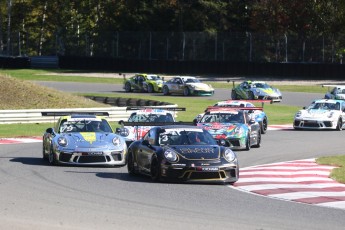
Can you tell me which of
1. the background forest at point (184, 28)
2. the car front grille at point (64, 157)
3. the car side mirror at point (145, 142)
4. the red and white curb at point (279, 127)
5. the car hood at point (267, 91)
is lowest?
the red and white curb at point (279, 127)

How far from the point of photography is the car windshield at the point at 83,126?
884 inches

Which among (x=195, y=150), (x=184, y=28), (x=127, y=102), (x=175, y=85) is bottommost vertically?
(x=127, y=102)

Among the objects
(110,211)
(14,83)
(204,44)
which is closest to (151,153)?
(110,211)

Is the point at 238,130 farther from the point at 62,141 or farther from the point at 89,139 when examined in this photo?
the point at 62,141

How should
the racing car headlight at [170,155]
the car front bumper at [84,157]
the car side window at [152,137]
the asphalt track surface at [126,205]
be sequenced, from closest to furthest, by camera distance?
the asphalt track surface at [126,205] → the racing car headlight at [170,155] → the car side window at [152,137] → the car front bumper at [84,157]

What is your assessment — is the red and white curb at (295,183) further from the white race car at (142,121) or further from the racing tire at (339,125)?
the racing tire at (339,125)

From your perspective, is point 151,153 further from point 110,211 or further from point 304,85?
point 304,85

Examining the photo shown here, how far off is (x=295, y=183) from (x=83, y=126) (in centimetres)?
604

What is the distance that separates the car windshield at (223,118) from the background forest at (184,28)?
40.1 metres

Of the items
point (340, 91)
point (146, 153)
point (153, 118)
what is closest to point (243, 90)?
point (340, 91)

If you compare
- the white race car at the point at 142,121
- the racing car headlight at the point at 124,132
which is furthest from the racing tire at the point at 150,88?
the racing car headlight at the point at 124,132

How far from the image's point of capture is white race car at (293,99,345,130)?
33812mm

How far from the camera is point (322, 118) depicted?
111 feet

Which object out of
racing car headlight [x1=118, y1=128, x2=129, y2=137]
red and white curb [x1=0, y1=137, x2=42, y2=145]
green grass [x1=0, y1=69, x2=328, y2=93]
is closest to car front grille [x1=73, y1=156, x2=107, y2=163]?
racing car headlight [x1=118, y1=128, x2=129, y2=137]
